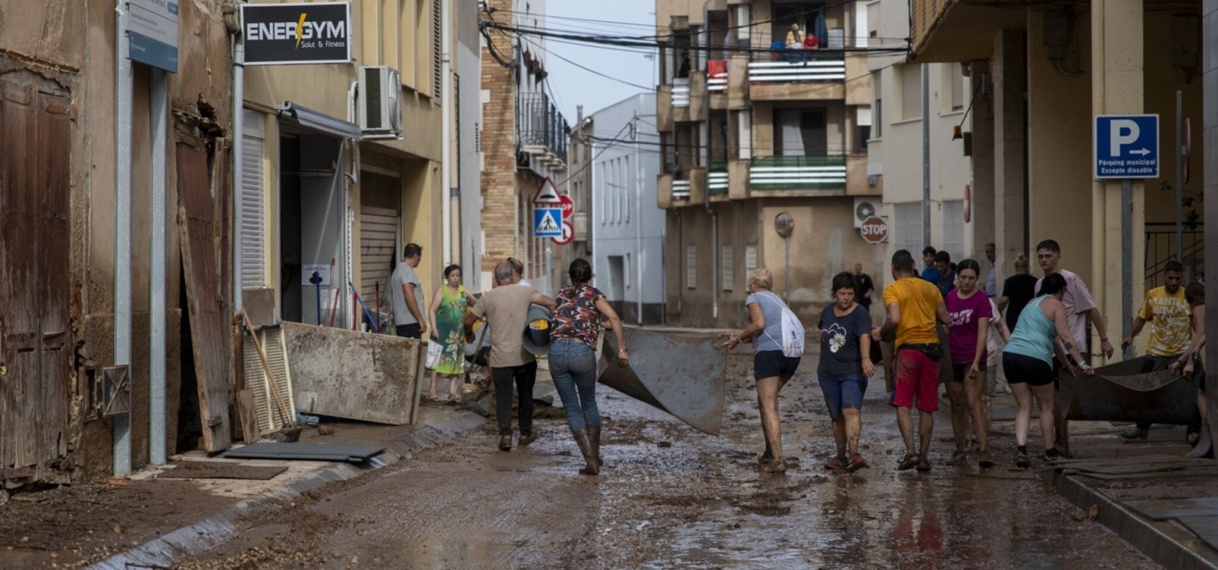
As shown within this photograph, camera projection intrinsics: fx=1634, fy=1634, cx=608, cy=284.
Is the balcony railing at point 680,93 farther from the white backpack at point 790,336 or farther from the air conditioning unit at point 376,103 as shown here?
the white backpack at point 790,336

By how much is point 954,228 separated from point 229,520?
27.6 m

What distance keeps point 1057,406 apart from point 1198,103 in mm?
9682

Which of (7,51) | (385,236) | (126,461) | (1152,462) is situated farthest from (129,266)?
(385,236)

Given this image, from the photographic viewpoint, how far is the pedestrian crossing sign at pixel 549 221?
33.0m

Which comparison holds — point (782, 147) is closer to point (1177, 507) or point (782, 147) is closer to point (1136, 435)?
point (1136, 435)

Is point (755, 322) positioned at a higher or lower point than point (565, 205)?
lower

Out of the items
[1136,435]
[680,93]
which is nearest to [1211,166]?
[1136,435]

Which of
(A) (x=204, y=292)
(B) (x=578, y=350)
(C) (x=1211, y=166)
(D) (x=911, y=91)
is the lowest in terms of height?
(B) (x=578, y=350)

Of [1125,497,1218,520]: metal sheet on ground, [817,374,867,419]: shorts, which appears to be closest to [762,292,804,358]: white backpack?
[817,374,867,419]: shorts

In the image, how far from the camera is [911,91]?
4050 centimetres

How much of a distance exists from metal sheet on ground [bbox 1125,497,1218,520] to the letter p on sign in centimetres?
581

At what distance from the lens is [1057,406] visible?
44.5 ft

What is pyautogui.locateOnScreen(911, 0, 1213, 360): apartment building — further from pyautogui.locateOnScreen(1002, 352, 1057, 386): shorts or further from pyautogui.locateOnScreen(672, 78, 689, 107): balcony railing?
pyautogui.locateOnScreen(672, 78, 689, 107): balcony railing

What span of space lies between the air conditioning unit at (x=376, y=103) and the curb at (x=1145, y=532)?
10534 mm
